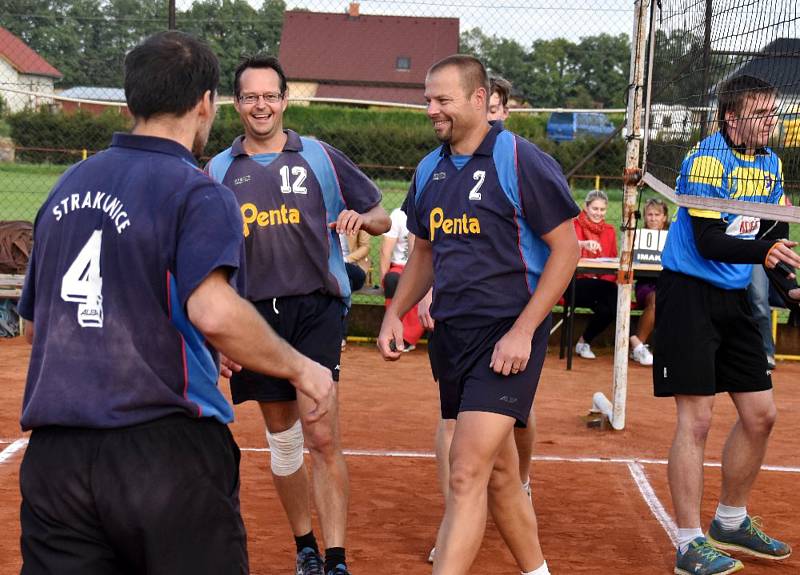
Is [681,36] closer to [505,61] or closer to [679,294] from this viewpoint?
[679,294]

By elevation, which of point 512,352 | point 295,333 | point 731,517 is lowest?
point 731,517

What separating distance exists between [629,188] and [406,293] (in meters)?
3.29

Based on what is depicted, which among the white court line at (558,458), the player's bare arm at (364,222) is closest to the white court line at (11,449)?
the white court line at (558,458)

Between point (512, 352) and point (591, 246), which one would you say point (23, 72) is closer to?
point (591, 246)

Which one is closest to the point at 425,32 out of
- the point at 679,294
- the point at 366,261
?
the point at 366,261

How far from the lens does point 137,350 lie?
2887mm

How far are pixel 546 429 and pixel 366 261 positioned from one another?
4.88m

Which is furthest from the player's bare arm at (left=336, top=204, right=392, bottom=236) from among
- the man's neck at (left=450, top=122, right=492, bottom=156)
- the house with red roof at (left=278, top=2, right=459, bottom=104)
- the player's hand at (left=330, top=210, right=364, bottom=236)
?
the house with red roof at (left=278, top=2, right=459, bottom=104)

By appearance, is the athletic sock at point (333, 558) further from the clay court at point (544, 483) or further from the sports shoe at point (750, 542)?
the sports shoe at point (750, 542)

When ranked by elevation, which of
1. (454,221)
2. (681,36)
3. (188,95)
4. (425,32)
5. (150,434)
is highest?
(425,32)

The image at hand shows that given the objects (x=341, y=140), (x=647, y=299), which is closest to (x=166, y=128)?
(x=647, y=299)

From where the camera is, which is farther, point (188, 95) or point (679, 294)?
point (679, 294)

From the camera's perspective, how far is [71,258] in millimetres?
2912

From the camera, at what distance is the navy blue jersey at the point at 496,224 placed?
452 centimetres
